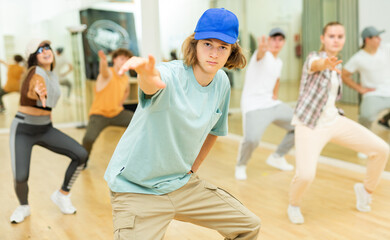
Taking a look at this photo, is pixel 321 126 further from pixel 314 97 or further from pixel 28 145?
pixel 28 145

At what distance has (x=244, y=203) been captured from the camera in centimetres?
369

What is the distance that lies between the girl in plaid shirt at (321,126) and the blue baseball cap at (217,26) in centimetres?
141

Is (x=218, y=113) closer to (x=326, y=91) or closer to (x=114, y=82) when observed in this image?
(x=326, y=91)

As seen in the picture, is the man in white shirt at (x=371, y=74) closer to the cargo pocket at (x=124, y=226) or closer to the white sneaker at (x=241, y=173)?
the white sneaker at (x=241, y=173)


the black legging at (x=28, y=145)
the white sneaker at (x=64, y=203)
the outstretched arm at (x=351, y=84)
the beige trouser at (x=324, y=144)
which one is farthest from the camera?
the outstretched arm at (x=351, y=84)

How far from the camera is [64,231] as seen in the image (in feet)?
10.4

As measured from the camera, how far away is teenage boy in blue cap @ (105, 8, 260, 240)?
169 centimetres

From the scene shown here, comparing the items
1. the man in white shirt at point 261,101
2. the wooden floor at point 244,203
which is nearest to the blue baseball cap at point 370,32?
the man in white shirt at point 261,101

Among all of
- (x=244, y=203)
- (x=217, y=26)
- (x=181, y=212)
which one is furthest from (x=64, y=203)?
(x=217, y=26)

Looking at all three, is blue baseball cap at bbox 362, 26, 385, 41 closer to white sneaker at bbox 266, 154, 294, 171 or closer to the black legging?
white sneaker at bbox 266, 154, 294, 171

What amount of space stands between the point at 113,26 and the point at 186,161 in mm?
6979

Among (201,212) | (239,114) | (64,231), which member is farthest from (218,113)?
(239,114)

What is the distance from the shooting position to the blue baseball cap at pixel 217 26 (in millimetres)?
1745

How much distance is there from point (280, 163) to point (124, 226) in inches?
131
